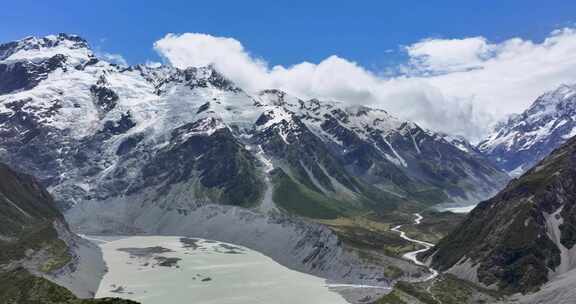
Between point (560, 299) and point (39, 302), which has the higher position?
point (39, 302)

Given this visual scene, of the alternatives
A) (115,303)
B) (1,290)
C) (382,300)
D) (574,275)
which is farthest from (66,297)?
(574,275)

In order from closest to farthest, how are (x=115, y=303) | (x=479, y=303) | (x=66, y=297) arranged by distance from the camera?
(x=115, y=303)
(x=66, y=297)
(x=479, y=303)

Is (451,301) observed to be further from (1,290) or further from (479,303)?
(1,290)

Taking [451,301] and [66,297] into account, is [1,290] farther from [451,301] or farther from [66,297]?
[451,301]

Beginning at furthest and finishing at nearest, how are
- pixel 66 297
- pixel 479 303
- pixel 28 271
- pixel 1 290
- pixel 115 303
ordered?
1. pixel 479 303
2. pixel 28 271
3. pixel 1 290
4. pixel 66 297
5. pixel 115 303

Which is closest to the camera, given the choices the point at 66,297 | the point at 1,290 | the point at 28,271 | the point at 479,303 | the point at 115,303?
the point at 115,303

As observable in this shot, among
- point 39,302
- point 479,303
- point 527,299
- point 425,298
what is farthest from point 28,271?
point 527,299

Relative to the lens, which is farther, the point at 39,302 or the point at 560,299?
the point at 560,299

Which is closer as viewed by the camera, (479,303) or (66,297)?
(66,297)

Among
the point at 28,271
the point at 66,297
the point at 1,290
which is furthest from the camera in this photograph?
the point at 28,271
